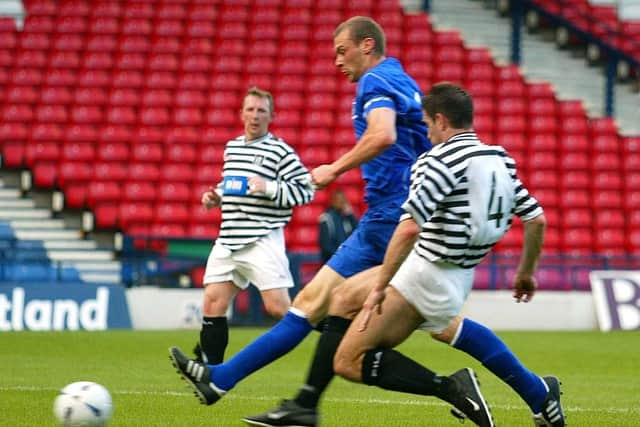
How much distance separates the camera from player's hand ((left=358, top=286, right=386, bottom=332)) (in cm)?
605

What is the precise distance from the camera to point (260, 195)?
355 inches

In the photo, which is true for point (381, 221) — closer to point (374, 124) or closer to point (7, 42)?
point (374, 124)

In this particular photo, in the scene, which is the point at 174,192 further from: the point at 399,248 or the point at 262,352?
the point at 399,248

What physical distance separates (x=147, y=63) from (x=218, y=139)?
92.9 inches

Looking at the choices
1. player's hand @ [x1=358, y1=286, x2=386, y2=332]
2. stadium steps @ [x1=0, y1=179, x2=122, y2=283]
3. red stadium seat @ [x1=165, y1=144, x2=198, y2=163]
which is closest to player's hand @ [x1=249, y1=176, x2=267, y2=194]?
player's hand @ [x1=358, y1=286, x2=386, y2=332]

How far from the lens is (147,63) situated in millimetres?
22562

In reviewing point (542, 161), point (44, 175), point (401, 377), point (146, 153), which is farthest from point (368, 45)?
point (542, 161)

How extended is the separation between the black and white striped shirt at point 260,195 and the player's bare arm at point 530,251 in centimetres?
Answer: 266

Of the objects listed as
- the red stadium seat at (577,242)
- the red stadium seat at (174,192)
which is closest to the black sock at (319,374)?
the red stadium seat at (174,192)

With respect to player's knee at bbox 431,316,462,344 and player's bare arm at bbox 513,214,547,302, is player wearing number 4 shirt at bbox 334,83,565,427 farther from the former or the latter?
player's knee at bbox 431,316,462,344

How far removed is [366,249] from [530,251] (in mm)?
Answer: 833

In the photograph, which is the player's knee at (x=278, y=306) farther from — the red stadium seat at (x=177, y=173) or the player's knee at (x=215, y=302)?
the red stadium seat at (x=177, y=173)

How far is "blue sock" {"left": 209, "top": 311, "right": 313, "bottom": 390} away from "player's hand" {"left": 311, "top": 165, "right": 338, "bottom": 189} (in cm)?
91

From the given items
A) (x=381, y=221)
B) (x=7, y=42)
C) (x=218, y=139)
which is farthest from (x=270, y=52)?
(x=381, y=221)
